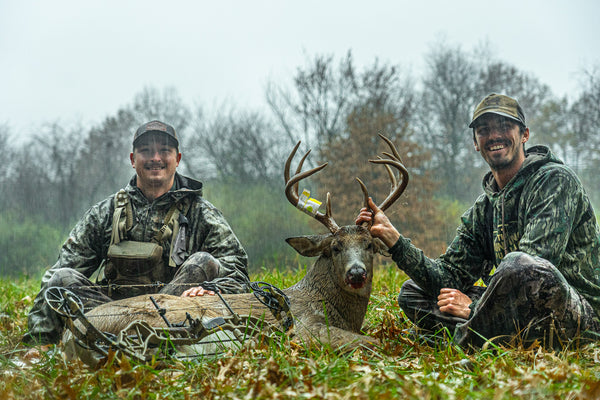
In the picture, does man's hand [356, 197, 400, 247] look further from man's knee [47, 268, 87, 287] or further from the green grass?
man's knee [47, 268, 87, 287]

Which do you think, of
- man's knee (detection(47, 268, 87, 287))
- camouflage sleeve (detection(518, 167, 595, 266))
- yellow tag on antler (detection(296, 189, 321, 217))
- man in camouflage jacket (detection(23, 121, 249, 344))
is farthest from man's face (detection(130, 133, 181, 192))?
camouflage sleeve (detection(518, 167, 595, 266))

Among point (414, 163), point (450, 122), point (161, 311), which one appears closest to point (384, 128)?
point (414, 163)

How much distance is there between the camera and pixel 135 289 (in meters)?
5.09

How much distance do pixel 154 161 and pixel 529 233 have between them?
331 centimetres

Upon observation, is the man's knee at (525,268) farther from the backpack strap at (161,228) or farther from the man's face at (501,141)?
the backpack strap at (161,228)

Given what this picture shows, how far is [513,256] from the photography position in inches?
150

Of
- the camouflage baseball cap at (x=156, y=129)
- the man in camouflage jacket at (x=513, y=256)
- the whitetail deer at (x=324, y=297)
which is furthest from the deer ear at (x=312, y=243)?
the camouflage baseball cap at (x=156, y=129)

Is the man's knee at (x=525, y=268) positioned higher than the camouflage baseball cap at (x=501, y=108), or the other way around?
the camouflage baseball cap at (x=501, y=108)

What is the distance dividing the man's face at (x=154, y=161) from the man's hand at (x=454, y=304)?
2721 mm

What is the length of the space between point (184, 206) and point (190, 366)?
2.40 metres

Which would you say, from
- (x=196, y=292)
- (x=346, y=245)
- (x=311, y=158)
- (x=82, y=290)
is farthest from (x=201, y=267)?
(x=311, y=158)

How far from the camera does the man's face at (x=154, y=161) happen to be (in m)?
5.57

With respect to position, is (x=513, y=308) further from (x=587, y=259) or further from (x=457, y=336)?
(x=587, y=259)

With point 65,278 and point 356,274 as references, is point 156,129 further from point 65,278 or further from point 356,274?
point 356,274
